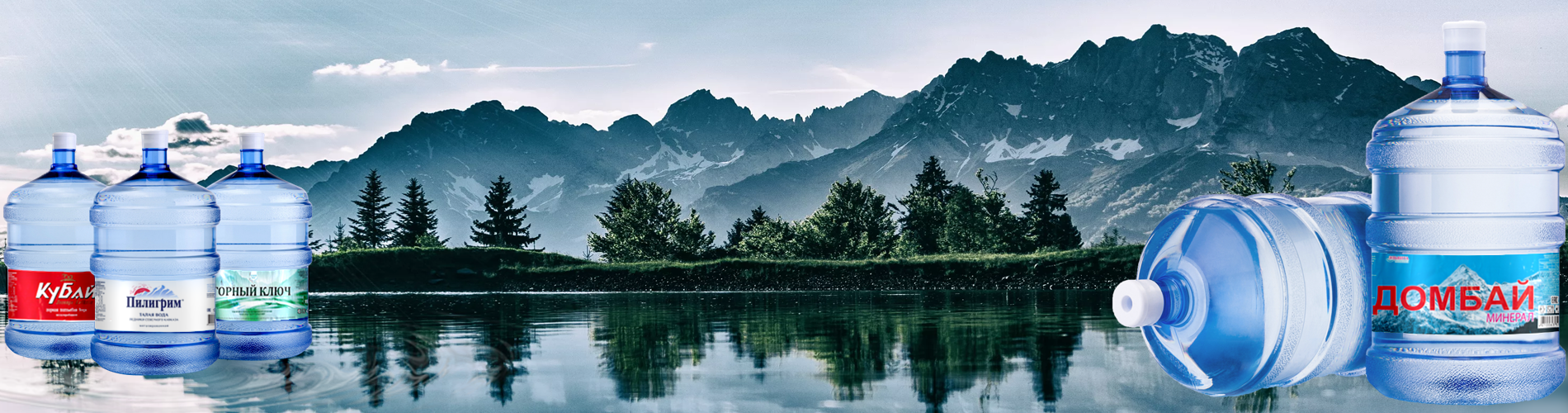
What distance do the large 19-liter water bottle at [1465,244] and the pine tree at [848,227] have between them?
61.9 metres

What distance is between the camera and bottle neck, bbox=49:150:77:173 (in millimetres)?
8359

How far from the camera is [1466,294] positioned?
17.5 feet

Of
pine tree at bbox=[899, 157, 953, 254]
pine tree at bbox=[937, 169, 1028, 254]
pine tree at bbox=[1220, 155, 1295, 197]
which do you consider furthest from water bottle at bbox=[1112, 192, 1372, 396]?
pine tree at bbox=[899, 157, 953, 254]

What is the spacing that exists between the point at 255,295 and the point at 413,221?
264ft

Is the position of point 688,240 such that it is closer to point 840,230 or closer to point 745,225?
point 840,230

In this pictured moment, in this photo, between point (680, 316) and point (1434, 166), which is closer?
point (1434, 166)

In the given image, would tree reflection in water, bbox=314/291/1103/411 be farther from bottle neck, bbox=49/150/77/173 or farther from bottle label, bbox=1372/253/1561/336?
bottle neck, bbox=49/150/77/173

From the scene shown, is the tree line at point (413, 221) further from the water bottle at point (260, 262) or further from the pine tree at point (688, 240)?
the water bottle at point (260, 262)

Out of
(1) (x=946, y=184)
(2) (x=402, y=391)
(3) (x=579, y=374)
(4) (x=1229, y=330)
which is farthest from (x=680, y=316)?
(1) (x=946, y=184)

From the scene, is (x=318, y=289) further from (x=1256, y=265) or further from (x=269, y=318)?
(x=1256, y=265)

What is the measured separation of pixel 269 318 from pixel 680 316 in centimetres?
996

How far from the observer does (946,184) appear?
8362 cm

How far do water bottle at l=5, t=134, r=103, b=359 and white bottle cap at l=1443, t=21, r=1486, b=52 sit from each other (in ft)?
26.8

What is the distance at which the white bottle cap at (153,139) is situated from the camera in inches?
297
